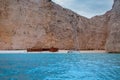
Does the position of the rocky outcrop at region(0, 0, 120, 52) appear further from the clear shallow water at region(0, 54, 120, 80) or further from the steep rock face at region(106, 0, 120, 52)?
the clear shallow water at region(0, 54, 120, 80)

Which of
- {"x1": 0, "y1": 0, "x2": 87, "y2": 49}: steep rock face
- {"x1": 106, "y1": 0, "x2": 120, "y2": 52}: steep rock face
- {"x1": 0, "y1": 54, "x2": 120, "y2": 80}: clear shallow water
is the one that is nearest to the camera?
{"x1": 0, "y1": 54, "x2": 120, "y2": 80}: clear shallow water

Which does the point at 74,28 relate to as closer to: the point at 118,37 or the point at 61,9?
the point at 61,9

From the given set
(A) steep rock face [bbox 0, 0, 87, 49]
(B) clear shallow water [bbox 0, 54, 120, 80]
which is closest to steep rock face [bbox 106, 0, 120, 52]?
(A) steep rock face [bbox 0, 0, 87, 49]

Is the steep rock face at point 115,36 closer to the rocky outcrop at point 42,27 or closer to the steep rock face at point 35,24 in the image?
the rocky outcrop at point 42,27

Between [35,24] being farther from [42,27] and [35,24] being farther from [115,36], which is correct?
[115,36]

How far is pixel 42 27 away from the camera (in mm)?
74438

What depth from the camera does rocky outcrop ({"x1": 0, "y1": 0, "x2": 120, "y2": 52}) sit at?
72.4 meters

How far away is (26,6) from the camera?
7594 cm

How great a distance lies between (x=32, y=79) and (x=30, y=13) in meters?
62.1

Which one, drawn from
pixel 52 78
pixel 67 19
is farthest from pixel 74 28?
pixel 52 78

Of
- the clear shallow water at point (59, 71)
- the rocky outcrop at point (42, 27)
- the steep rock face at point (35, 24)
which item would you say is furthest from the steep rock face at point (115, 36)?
the clear shallow water at point (59, 71)

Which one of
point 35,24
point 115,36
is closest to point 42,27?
point 35,24

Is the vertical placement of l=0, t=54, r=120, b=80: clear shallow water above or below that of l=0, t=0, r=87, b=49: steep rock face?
below

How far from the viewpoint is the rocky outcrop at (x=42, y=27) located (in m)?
72.4
